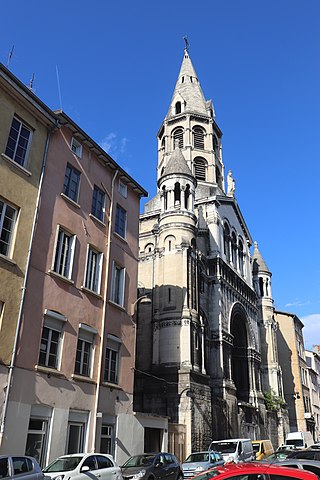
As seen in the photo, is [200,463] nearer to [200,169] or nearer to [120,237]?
[120,237]

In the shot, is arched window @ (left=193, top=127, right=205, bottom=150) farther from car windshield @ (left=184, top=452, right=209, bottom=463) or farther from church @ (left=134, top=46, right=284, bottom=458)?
car windshield @ (left=184, top=452, right=209, bottom=463)

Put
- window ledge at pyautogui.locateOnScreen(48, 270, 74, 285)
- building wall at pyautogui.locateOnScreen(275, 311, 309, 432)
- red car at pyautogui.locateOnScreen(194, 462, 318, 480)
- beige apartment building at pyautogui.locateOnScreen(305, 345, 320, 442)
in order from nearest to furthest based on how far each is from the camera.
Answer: red car at pyautogui.locateOnScreen(194, 462, 318, 480), window ledge at pyautogui.locateOnScreen(48, 270, 74, 285), building wall at pyautogui.locateOnScreen(275, 311, 309, 432), beige apartment building at pyautogui.locateOnScreen(305, 345, 320, 442)

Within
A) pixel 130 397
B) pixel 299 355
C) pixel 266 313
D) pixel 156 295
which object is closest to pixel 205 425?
pixel 156 295

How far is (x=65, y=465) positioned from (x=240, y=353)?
32646 millimetres

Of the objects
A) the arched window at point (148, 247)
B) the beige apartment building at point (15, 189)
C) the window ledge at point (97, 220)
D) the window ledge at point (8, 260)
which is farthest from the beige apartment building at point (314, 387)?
the window ledge at point (8, 260)

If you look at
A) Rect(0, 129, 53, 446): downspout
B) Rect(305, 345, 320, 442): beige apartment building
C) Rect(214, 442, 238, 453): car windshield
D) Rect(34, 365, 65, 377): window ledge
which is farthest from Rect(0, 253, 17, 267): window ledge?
Rect(305, 345, 320, 442): beige apartment building

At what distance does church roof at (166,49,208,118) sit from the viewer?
174 feet

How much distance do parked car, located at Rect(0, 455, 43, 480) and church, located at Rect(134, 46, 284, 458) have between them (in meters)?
13.8

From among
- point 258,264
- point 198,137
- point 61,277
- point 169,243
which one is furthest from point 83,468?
point 258,264

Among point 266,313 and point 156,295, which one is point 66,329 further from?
point 266,313

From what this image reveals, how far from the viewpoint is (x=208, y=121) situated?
51.6m

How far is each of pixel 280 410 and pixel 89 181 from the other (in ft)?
121

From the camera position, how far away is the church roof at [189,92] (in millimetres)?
53125

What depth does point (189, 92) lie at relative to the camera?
5522cm
